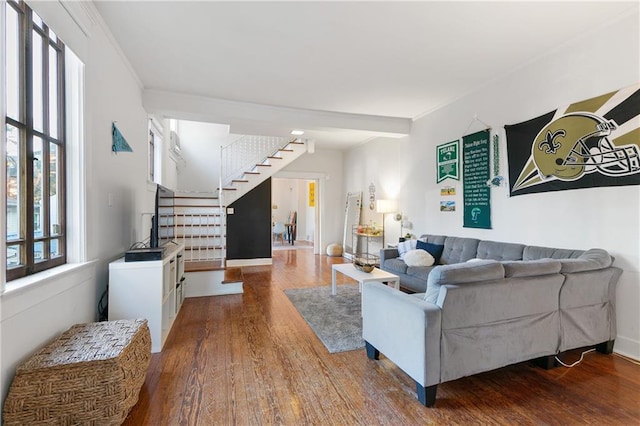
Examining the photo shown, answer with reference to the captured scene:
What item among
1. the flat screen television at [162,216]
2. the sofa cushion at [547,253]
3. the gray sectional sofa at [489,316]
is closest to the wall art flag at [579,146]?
the sofa cushion at [547,253]

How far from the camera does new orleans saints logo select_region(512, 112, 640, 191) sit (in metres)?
2.54

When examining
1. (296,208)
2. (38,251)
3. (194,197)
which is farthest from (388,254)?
(296,208)

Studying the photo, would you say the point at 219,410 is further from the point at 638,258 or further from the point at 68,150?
the point at 638,258

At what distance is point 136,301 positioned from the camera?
257 centimetres

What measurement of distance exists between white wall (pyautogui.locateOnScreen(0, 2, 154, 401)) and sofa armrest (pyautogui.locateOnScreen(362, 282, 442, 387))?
2.14m

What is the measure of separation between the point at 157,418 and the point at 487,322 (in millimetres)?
2149

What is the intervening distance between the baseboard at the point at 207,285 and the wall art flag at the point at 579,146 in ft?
13.0

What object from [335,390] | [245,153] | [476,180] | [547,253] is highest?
[245,153]

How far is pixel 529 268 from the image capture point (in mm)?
2104

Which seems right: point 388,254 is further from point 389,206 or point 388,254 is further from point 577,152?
point 577,152

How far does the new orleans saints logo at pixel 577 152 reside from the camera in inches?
100.0

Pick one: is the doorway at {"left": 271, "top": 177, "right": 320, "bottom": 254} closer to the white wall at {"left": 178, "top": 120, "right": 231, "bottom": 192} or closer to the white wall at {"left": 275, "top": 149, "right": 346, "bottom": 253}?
the white wall at {"left": 275, "top": 149, "right": 346, "bottom": 253}

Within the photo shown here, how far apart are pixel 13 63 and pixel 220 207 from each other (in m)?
3.66

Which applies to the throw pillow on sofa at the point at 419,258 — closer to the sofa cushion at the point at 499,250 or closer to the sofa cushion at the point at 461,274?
the sofa cushion at the point at 499,250
